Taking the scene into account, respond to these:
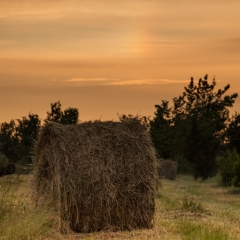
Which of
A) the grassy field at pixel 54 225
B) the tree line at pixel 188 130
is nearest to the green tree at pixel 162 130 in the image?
the tree line at pixel 188 130

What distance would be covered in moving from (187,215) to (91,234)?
287 cm

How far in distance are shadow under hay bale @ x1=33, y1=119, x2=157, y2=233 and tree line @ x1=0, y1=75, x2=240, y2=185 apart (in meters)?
19.2

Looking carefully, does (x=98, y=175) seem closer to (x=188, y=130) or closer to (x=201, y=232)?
(x=201, y=232)

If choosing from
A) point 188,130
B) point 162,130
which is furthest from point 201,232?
point 162,130

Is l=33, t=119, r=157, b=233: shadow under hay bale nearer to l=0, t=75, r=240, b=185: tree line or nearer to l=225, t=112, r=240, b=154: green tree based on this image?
l=0, t=75, r=240, b=185: tree line

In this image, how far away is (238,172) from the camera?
75.5 feet

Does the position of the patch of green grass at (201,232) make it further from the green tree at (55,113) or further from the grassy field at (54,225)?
the green tree at (55,113)

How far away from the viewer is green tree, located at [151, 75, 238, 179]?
126 feet

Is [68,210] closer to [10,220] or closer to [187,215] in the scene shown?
[10,220]

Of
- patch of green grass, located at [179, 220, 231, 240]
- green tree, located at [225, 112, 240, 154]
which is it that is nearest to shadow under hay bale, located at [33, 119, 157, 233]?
patch of green grass, located at [179, 220, 231, 240]

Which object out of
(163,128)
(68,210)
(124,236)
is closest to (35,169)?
(68,210)

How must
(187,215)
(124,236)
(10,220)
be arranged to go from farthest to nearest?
(187,215) → (124,236) → (10,220)

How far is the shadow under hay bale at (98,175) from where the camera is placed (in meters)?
10.3

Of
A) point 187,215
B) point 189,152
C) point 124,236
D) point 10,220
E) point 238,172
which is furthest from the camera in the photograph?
point 189,152
